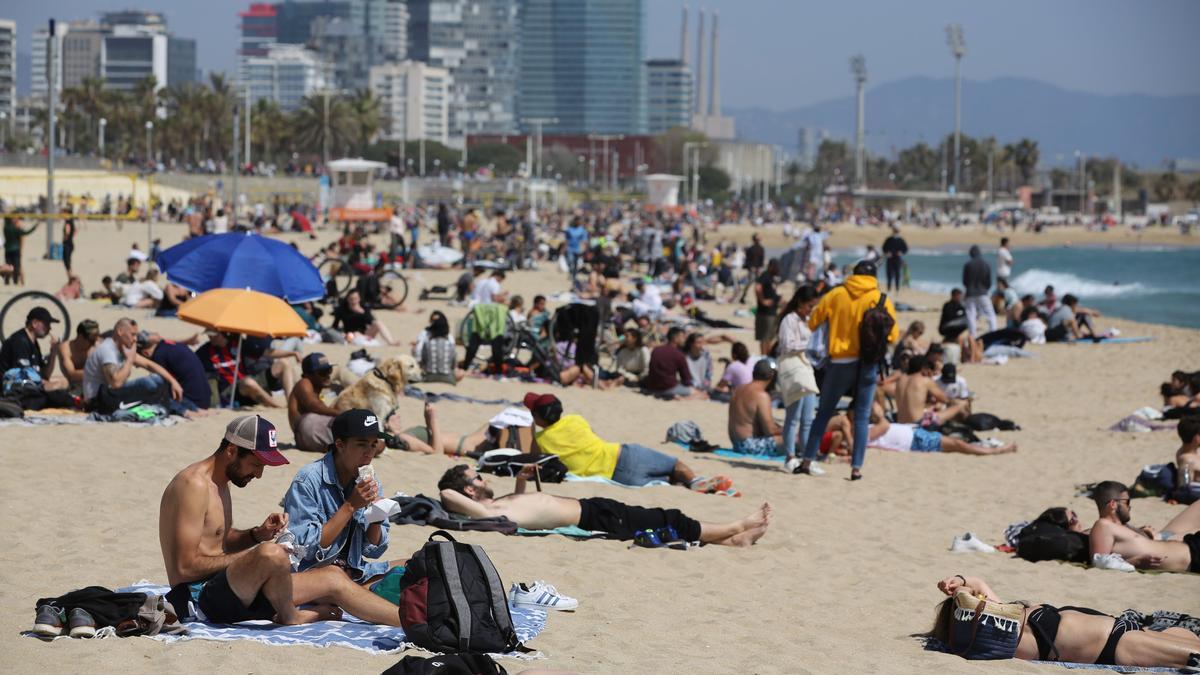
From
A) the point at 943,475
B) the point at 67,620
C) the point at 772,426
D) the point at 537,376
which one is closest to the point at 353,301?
the point at 537,376

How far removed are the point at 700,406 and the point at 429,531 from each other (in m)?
6.64

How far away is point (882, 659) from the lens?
6.00m

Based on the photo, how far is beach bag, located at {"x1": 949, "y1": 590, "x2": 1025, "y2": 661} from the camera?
5.93 metres

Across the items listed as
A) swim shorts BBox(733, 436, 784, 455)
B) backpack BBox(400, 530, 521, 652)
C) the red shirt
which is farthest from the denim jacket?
the red shirt

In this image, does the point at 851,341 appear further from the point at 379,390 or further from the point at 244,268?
the point at 244,268

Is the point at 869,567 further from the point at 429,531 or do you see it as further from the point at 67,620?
the point at 67,620

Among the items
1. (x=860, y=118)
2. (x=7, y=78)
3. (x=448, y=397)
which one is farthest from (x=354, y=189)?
(x=7, y=78)

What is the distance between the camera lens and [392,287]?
907 inches

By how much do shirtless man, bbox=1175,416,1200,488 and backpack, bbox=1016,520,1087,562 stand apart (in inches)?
65.5

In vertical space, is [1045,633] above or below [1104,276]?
below

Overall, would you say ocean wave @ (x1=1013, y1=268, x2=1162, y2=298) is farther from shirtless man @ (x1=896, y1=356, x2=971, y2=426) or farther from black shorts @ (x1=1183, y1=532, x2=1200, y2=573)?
black shorts @ (x1=1183, y1=532, x2=1200, y2=573)

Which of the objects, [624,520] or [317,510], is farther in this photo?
[624,520]

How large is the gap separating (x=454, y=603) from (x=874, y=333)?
17.1 ft

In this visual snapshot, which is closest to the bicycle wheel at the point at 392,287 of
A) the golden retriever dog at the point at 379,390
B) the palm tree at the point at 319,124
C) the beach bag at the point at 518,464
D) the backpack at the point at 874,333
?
the golden retriever dog at the point at 379,390
